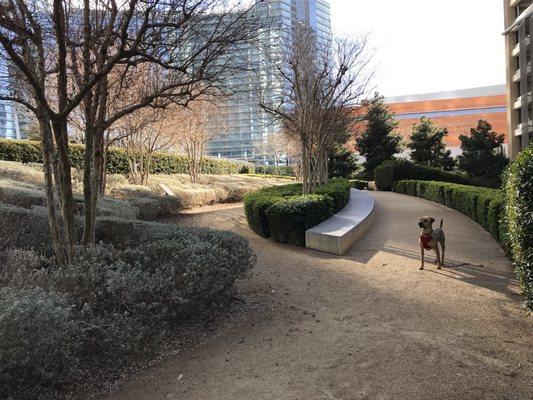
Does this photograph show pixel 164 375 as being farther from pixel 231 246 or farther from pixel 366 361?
pixel 231 246

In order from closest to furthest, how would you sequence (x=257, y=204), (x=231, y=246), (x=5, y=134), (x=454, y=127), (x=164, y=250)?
(x=164, y=250) → (x=231, y=246) → (x=257, y=204) → (x=5, y=134) → (x=454, y=127)

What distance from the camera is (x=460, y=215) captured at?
11938 mm

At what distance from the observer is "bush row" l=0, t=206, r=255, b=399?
2594 millimetres

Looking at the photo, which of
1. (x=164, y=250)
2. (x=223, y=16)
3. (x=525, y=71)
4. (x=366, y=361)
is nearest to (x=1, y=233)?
(x=164, y=250)

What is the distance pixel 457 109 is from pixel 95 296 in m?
59.6

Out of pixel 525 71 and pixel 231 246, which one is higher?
pixel 525 71

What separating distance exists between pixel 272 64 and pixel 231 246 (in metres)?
7.95

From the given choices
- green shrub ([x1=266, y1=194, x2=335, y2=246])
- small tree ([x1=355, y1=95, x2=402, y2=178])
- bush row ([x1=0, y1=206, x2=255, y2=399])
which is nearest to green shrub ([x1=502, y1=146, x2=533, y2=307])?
bush row ([x1=0, y1=206, x2=255, y2=399])

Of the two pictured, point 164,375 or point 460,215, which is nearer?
point 164,375

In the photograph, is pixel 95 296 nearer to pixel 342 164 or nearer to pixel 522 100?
pixel 342 164

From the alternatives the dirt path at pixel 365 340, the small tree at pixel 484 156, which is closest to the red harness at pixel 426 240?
the dirt path at pixel 365 340

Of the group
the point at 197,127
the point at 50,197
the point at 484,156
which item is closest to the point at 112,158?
the point at 197,127

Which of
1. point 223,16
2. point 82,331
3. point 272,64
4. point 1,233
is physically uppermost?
point 272,64

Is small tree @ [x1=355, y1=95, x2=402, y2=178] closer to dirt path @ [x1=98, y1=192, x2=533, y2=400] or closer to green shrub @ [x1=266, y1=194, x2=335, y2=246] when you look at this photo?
green shrub @ [x1=266, y1=194, x2=335, y2=246]
